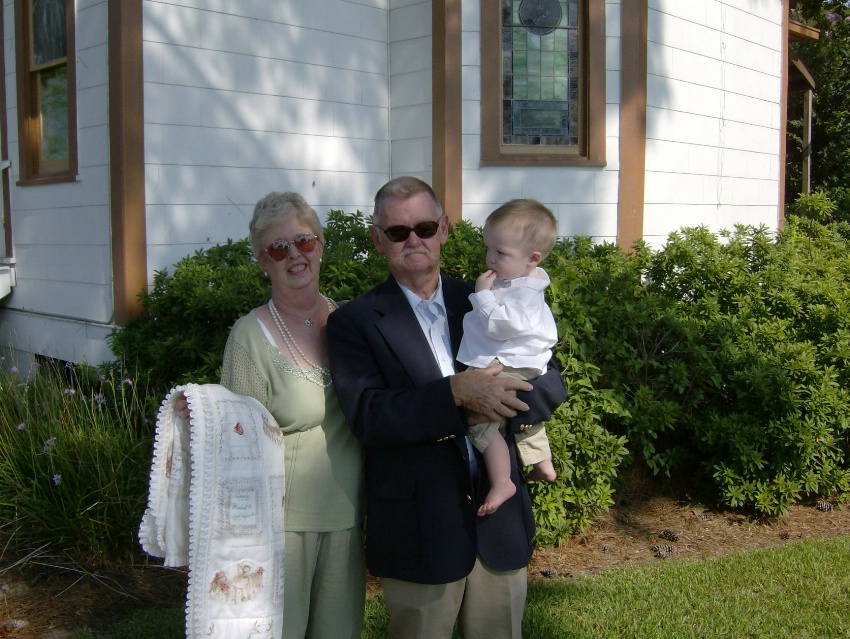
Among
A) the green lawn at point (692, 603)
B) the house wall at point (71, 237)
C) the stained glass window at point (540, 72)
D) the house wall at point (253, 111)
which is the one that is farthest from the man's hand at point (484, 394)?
the stained glass window at point (540, 72)

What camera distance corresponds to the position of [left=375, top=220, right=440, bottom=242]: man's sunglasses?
9.30 feet

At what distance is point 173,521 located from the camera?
2633mm

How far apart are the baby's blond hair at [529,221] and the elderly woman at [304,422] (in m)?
0.62

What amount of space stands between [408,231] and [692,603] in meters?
2.82

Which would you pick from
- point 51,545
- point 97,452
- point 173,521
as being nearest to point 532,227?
point 173,521

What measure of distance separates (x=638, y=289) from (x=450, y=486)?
11.1 feet

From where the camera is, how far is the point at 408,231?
2.84 meters

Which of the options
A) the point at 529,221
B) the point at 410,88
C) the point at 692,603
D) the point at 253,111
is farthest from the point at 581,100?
the point at 529,221

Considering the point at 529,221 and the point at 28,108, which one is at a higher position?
the point at 28,108

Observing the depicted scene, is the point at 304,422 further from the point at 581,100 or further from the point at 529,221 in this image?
the point at 581,100

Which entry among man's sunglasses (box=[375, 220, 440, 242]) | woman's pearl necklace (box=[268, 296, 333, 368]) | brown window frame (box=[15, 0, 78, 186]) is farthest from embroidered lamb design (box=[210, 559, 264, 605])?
brown window frame (box=[15, 0, 78, 186])

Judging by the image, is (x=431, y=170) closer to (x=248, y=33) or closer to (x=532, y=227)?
(x=248, y=33)

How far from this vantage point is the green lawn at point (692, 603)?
167 inches

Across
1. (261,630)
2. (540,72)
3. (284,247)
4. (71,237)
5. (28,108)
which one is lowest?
(261,630)
